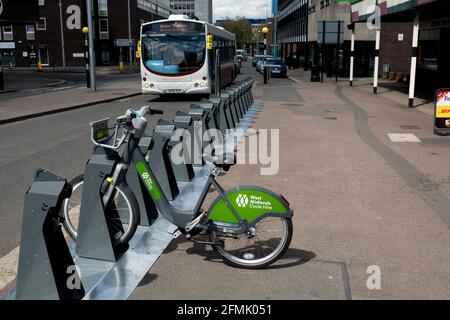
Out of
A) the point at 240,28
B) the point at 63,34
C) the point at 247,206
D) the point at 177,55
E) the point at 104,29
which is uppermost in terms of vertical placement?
the point at 240,28

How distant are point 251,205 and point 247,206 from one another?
37 millimetres

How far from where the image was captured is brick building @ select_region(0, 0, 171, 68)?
62562 mm

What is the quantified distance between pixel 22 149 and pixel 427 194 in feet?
25.2

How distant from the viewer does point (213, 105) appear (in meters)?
10.7

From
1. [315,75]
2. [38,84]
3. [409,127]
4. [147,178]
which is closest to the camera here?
[147,178]

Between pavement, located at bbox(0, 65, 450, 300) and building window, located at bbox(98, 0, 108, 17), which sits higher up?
building window, located at bbox(98, 0, 108, 17)

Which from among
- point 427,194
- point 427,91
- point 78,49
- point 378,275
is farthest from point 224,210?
point 78,49

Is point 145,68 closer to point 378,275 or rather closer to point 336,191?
point 336,191

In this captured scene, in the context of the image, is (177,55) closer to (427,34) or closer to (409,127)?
(409,127)

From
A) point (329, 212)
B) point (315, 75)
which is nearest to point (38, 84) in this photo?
point (315, 75)

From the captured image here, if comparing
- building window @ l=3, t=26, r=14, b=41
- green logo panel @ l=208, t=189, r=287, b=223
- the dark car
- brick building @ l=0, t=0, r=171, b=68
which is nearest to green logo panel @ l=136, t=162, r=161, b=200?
green logo panel @ l=208, t=189, r=287, b=223

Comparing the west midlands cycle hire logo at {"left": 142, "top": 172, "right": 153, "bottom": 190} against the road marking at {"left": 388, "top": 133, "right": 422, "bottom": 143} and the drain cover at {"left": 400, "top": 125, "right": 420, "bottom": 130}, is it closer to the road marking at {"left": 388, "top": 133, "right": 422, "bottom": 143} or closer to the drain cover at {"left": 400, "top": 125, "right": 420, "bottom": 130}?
the road marking at {"left": 388, "top": 133, "right": 422, "bottom": 143}

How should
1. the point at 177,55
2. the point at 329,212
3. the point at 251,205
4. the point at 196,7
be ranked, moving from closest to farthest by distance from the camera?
1. the point at 251,205
2. the point at 329,212
3. the point at 177,55
4. the point at 196,7

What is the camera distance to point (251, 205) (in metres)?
4.39
